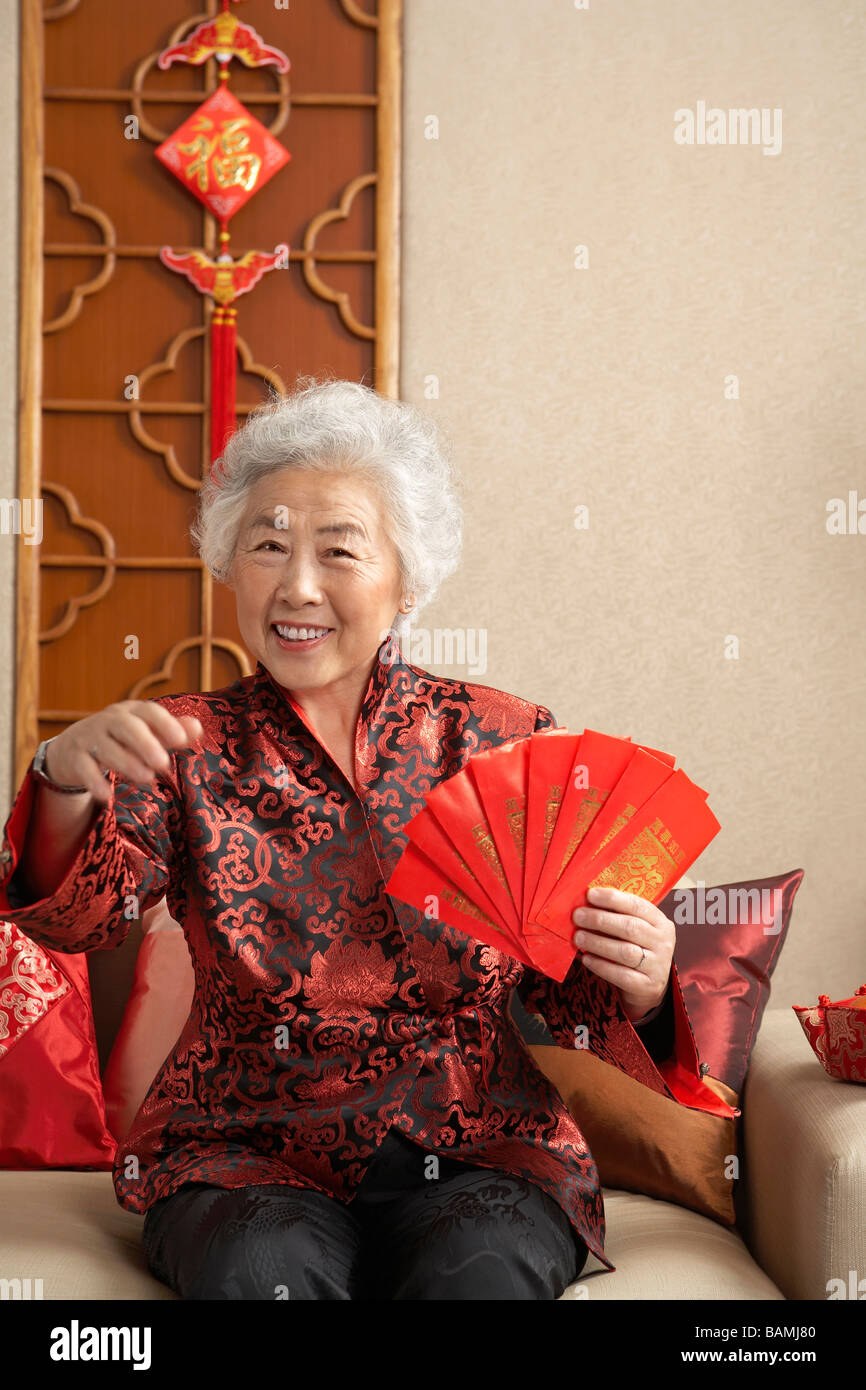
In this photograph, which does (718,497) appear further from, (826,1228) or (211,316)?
(826,1228)

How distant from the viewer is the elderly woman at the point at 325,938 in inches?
51.9

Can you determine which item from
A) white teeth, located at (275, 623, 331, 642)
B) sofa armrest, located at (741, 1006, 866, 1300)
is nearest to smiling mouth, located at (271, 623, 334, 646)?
white teeth, located at (275, 623, 331, 642)

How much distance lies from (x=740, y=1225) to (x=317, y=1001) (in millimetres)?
813

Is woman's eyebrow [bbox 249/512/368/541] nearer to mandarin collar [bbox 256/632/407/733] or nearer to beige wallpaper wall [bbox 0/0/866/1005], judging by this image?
mandarin collar [bbox 256/632/407/733]

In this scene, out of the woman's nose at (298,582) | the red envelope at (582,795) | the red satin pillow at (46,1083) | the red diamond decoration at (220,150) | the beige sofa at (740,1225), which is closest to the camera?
the red envelope at (582,795)

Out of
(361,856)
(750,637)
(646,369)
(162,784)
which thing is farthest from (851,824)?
(162,784)

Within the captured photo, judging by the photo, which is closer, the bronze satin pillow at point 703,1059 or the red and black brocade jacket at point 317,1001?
the red and black brocade jacket at point 317,1001

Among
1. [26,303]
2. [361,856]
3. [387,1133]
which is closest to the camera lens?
[387,1133]

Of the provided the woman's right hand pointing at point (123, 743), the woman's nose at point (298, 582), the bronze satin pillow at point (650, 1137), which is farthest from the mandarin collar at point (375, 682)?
the bronze satin pillow at point (650, 1137)

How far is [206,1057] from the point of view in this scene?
1.51 meters

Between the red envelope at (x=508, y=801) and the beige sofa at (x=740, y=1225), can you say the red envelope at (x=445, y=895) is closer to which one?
the red envelope at (x=508, y=801)

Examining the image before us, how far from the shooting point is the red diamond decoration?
2887 mm

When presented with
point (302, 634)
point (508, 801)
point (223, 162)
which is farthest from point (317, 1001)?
point (223, 162)

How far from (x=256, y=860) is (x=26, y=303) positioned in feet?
6.39
